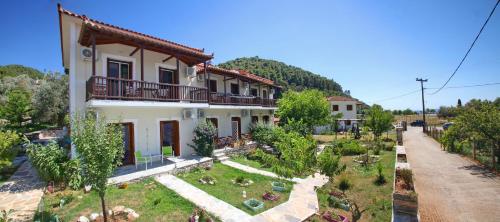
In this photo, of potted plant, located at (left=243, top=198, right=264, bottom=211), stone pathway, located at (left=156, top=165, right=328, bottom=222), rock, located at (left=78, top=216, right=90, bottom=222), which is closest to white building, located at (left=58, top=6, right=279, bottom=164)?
rock, located at (left=78, top=216, right=90, bottom=222)

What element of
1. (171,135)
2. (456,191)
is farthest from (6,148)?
(456,191)

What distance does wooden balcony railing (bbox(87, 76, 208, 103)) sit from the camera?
9.84 metres

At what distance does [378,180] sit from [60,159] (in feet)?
44.3

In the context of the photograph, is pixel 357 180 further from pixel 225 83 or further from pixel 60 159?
pixel 60 159

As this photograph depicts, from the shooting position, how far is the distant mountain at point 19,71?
191 feet

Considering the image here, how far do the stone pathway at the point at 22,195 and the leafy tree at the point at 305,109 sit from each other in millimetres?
18345

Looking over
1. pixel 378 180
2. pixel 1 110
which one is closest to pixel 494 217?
pixel 378 180

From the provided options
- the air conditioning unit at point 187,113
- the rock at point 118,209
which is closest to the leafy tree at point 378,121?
the air conditioning unit at point 187,113

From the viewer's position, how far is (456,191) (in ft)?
34.4

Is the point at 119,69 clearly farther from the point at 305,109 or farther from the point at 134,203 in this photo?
the point at 305,109

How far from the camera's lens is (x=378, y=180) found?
36.8ft

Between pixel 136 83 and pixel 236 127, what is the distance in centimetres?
984

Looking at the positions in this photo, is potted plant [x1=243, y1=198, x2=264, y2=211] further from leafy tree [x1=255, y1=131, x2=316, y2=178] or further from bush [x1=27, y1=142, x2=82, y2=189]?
bush [x1=27, y1=142, x2=82, y2=189]

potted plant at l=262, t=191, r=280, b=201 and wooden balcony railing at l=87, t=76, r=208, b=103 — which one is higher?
wooden balcony railing at l=87, t=76, r=208, b=103
